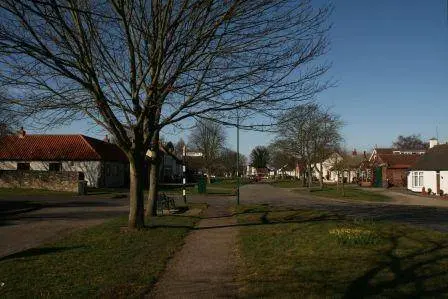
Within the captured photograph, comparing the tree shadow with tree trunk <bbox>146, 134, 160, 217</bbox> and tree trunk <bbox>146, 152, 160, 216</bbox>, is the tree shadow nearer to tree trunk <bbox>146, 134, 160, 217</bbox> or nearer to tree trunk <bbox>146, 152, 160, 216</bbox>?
tree trunk <bbox>146, 134, 160, 217</bbox>

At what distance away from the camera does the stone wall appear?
134 feet

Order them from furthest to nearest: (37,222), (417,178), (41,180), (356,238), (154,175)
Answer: (417,178), (41,180), (154,175), (37,222), (356,238)

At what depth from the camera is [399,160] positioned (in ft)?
224

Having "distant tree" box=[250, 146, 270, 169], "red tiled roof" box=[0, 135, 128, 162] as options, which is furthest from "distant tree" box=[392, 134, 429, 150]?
"red tiled roof" box=[0, 135, 128, 162]

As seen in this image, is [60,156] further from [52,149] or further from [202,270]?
[202,270]

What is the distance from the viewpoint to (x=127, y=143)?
51.8 feet

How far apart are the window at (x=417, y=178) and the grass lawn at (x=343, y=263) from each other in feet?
132

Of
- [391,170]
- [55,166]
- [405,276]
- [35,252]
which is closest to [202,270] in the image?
[405,276]

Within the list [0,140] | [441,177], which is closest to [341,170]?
[441,177]

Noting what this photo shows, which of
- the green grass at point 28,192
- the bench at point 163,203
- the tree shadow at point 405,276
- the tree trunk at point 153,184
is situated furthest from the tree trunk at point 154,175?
the green grass at point 28,192

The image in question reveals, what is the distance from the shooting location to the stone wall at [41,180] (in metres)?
40.9

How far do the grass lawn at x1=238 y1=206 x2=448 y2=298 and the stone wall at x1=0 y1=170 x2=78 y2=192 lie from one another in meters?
27.8

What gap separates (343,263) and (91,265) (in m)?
4.55

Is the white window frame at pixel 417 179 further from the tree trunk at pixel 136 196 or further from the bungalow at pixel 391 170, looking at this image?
the tree trunk at pixel 136 196
